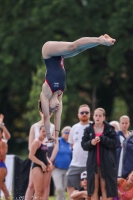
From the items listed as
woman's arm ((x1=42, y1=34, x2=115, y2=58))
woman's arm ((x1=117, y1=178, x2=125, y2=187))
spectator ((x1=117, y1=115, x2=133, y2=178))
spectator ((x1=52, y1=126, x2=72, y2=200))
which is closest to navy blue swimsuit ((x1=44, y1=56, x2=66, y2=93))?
woman's arm ((x1=42, y1=34, x2=115, y2=58))

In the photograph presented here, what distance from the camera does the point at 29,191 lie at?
12992 mm

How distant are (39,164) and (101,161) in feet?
4.55

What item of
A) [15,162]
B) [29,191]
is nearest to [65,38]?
[15,162]

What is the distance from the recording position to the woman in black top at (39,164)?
1238 cm

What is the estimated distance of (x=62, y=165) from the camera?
14680 mm

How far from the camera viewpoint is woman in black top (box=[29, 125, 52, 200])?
40.6 feet

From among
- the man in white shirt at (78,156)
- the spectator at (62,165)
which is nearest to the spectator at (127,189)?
the man in white shirt at (78,156)

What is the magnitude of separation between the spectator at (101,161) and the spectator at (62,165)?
2.91m

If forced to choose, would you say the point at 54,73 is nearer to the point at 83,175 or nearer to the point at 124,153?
the point at 83,175

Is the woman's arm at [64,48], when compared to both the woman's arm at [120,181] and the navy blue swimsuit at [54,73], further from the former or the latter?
the woman's arm at [120,181]

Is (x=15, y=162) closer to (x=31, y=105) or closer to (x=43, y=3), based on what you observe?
(x=31, y=105)

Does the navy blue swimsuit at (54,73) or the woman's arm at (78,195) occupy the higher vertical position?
the navy blue swimsuit at (54,73)

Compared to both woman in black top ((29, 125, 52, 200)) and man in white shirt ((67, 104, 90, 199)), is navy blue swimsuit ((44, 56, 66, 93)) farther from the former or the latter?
man in white shirt ((67, 104, 90, 199))

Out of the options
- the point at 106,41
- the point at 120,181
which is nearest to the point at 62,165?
the point at 120,181
